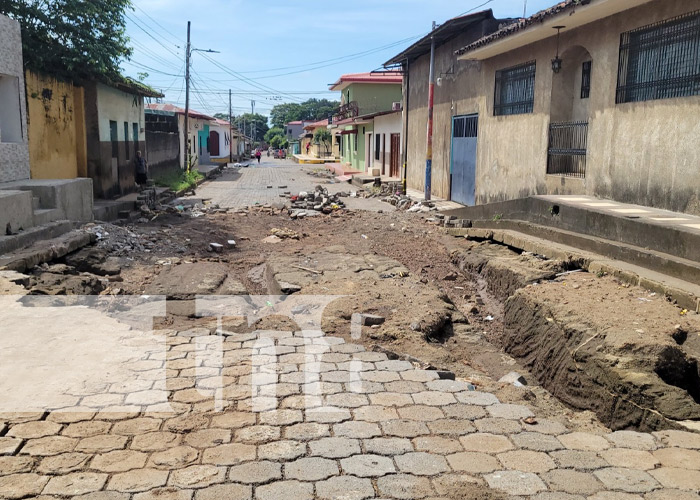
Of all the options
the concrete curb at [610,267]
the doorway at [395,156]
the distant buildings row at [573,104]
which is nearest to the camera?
the concrete curb at [610,267]

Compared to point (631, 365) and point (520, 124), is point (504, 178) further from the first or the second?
point (631, 365)

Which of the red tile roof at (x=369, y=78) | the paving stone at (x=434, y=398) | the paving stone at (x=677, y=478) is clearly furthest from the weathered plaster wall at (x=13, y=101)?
the red tile roof at (x=369, y=78)

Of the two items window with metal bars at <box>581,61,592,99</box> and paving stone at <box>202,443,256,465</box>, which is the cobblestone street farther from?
window with metal bars at <box>581,61,592,99</box>

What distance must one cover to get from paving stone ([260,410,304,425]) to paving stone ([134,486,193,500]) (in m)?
0.77

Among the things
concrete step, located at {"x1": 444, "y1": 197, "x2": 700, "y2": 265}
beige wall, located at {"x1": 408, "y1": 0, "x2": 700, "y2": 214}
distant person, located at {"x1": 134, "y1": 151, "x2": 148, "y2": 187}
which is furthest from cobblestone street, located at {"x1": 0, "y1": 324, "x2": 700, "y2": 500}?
distant person, located at {"x1": 134, "y1": 151, "x2": 148, "y2": 187}

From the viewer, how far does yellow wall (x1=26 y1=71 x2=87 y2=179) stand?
12602 mm

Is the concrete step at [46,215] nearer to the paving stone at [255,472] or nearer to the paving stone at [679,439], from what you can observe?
the paving stone at [255,472]

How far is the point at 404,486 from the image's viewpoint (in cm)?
298

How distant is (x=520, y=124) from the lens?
43.0ft

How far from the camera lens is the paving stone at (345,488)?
2.91m

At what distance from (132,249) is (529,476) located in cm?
838

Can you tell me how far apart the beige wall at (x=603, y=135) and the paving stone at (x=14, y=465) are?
8.26m

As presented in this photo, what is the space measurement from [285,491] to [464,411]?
4.62 ft

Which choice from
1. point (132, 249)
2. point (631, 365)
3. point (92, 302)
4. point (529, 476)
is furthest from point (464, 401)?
point (132, 249)
